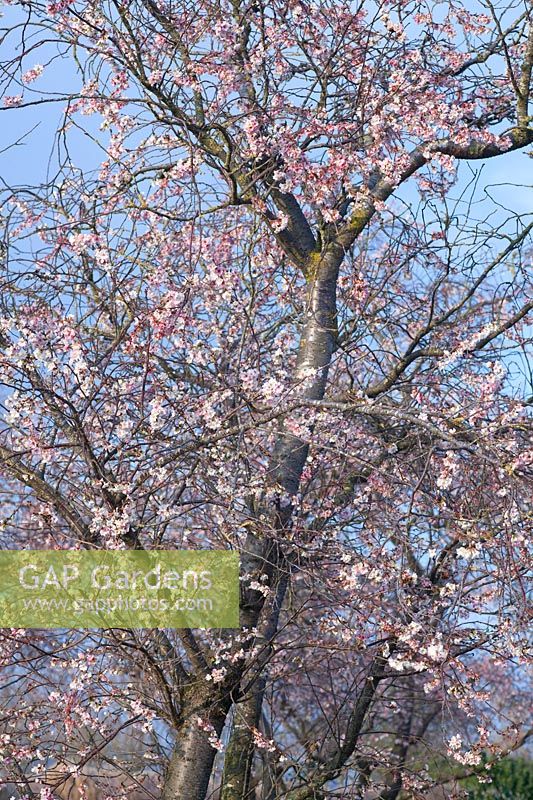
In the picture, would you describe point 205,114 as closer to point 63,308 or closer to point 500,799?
point 63,308

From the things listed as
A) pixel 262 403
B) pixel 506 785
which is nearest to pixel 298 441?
pixel 262 403

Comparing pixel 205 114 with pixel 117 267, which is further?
pixel 205 114

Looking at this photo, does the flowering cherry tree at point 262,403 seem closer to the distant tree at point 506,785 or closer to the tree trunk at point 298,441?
the tree trunk at point 298,441

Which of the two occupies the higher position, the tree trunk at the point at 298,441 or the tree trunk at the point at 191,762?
the tree trunk at the point at 298,441

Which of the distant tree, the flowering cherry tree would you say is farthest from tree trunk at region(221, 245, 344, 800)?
the distant tree

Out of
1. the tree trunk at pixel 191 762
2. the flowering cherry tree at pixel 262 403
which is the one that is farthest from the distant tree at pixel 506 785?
the tree trunk at pixel 191 762

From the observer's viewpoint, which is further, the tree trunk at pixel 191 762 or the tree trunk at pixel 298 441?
the tree trunk at pixel 298 441

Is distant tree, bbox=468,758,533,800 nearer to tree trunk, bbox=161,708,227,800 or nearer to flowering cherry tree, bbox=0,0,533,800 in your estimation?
flowering cherry tree, bbox=0,0,533,800

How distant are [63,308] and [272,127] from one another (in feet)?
5.11

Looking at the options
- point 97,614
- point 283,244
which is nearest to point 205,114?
point 283,244

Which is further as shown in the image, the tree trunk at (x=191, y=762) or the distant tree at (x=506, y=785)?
the distant tree at (x=506, y=785)

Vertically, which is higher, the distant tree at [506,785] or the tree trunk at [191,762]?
the distant tree at [506,785]

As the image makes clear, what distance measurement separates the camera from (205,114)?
4977 millimetres

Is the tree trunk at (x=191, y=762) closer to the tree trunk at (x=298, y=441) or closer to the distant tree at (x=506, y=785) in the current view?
the tree trunk at (x=298, y=441)
